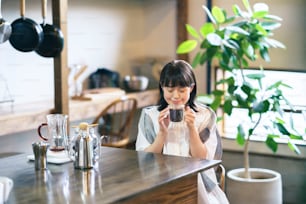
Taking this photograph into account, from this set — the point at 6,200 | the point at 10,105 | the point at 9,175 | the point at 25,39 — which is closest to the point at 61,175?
the point at 9,175

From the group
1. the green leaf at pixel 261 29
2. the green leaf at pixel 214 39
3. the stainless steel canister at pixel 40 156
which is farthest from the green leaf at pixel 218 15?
the stainless steel canister at pixel 40 156

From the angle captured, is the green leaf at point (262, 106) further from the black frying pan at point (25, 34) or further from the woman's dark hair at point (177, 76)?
the black frying pan at point (25, 34)

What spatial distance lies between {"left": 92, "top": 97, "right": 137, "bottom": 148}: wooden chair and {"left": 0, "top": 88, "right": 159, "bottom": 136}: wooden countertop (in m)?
0.08

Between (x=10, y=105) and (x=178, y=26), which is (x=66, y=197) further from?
(x=178, y=26)

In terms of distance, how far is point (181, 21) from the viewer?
5.91 m

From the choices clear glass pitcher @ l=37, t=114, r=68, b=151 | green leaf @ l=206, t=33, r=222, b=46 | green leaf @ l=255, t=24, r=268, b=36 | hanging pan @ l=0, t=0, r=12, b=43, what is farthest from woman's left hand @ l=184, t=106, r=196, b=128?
green leaf @ l=255, t=24, r=268, b=36

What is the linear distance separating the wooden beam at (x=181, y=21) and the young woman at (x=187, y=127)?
255 centimetres

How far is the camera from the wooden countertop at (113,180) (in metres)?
2.34

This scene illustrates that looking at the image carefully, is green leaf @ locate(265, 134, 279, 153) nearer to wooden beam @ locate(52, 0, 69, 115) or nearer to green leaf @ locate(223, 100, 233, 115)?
green leaf @ locate(223, 100, 233, 115)

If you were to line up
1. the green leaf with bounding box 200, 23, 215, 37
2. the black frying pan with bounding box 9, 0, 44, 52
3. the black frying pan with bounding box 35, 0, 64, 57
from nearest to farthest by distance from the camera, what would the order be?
1. the black frying pan with bounding box 9, 0, 44, 52
2. the black frying pan with bounding box 35, 0, 64, 57
3. the green leaf with bounding box 200, 23, 215, 37

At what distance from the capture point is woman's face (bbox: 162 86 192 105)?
3191 millimetres

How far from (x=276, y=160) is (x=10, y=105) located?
2319 mm

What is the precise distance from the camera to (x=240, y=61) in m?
4.90

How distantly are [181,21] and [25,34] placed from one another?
2452 millimetres
